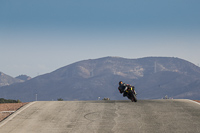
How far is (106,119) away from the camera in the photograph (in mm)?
15391

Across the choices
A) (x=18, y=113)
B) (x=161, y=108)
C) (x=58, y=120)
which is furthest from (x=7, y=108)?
(x=161, y=108)

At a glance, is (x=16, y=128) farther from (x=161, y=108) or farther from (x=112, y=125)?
(x=161, y=108)

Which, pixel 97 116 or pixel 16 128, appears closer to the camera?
pixel 16 128

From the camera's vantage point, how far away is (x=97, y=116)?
1614 cm

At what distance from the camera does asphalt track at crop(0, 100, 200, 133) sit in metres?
13.6

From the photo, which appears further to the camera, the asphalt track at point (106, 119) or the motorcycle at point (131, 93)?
the motorcycle at point (131, 93)

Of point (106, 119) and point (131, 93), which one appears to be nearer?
point (106, 119)

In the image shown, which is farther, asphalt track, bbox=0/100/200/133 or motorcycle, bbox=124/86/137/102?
motorcycle, bbox=124/86/137/102

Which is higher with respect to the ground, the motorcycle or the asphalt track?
the motorcycle

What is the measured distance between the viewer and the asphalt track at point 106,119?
1355 centimetres

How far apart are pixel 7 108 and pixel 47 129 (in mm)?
6476

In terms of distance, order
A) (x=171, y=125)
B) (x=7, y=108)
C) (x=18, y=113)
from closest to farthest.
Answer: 1. (x=171, y=125)
2. (x=18, y=113)
3. (x=7, y=108)

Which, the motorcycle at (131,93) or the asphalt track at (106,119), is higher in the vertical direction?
the motorcycle at (131,93)

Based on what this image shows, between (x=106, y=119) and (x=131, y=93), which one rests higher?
(x=131, y=93)
